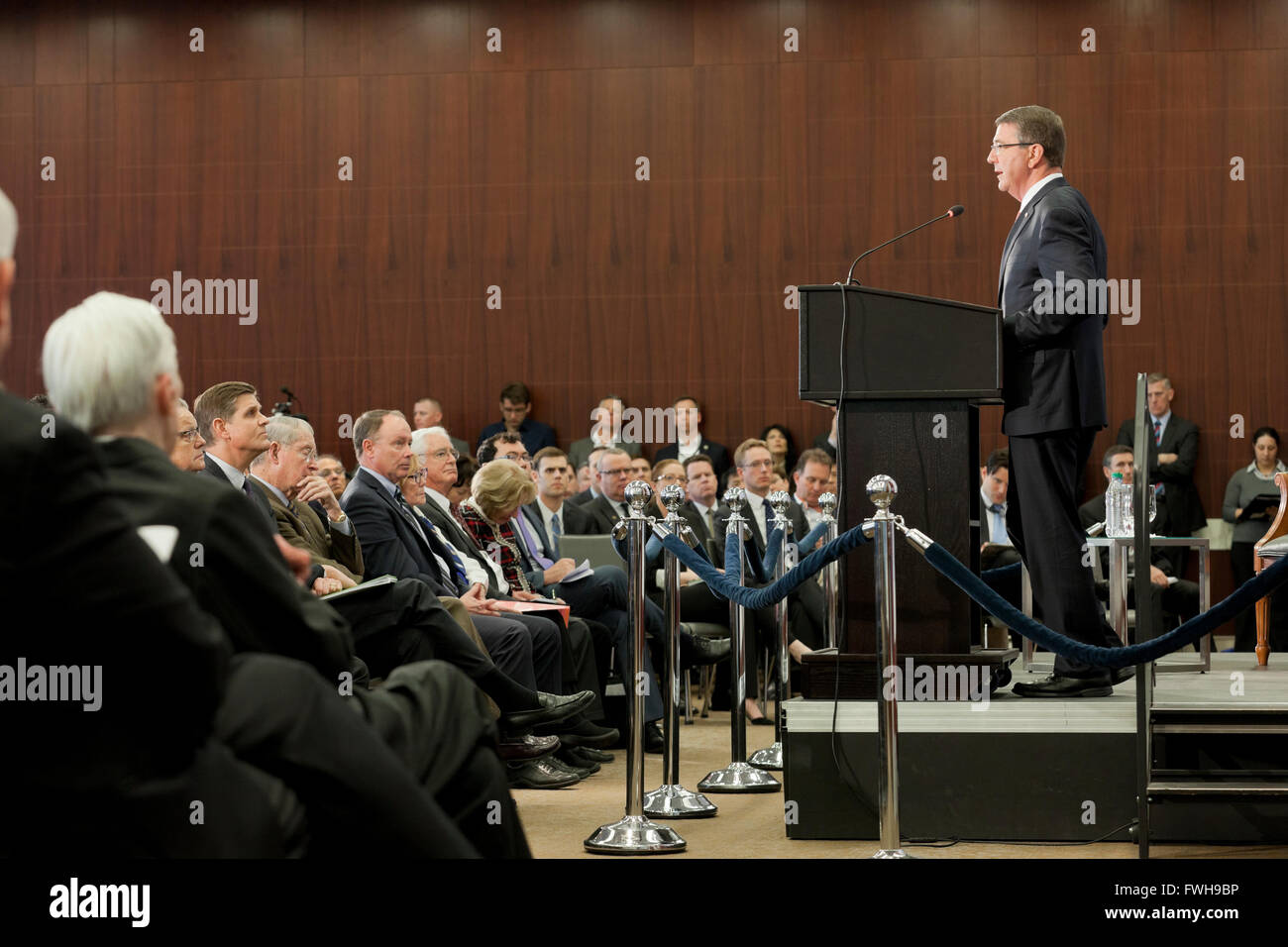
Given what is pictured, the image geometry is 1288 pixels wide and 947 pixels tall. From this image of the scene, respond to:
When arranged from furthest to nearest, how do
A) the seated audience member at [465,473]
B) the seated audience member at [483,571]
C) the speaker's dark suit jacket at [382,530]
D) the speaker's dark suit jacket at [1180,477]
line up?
the speaker's dark suit jacket at [1180,477]
the seated audience member at [465,473]
the seated audience member at [483,571]
the speaker's dark suit jacket at [382,530]

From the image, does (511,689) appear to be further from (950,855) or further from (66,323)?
(66,323)

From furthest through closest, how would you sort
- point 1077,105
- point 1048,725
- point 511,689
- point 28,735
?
point 1077,105
point 511,689
point 1048,725
point 28,735

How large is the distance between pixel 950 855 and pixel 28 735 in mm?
2603

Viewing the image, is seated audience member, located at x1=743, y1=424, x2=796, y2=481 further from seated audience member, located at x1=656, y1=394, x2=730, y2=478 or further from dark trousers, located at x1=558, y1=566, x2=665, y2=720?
dark trousers, located at x1=558, y1=566, x2=665, y2=720

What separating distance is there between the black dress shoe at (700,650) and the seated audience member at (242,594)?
4.46 m

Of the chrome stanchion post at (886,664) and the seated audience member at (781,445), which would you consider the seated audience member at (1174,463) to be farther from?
the chrome stanchion post at (886,664)

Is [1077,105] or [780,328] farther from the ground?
[1077,105]

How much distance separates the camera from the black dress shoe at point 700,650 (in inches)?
261

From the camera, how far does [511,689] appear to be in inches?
189

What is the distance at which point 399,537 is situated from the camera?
5305 mm

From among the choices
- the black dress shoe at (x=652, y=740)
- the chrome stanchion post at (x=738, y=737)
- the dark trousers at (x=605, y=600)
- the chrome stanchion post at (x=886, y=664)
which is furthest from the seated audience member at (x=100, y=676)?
the dark trousers at (x=605, y=600)

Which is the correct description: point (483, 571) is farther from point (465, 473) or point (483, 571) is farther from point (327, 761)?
point (327, 761)

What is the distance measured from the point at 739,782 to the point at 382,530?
157cm
